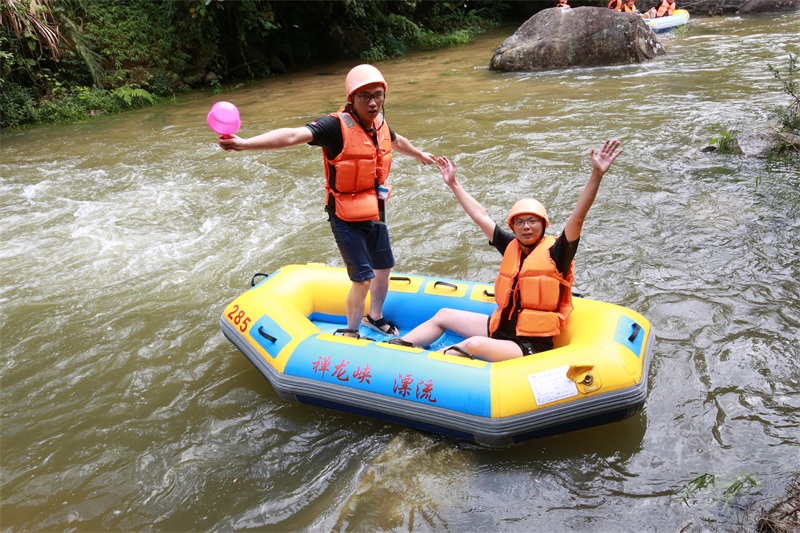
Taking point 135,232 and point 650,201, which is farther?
point 135,232

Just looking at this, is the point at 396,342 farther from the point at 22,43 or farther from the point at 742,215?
the point at 22,43

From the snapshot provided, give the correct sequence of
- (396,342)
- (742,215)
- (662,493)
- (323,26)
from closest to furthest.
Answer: (662,493), (396,342), (742,215), (323,26)

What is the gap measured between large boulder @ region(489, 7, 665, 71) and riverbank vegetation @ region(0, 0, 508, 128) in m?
3.74

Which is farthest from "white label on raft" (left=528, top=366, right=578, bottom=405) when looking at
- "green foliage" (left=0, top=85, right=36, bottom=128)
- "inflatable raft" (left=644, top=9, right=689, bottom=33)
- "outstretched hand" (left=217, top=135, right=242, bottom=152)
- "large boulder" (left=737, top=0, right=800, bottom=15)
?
"large boulder" (left=737, top=0, right=800, bottom=15)

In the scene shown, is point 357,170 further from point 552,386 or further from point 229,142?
Result: point 552,386

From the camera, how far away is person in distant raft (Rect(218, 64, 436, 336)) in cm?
304

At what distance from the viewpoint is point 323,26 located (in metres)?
13.9

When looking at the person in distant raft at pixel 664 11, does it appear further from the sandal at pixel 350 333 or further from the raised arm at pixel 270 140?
the raised arm at pixel 270 140

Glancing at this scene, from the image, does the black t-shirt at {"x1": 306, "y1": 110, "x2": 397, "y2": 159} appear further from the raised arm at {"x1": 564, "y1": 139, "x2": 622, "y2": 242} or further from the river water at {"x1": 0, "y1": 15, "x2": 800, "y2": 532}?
the river water at {"x1": 0, "y1": 15, "x2": 800, "y2": 532}

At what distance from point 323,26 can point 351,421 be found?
1256cm

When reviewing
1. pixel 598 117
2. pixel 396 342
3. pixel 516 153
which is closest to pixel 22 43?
pixel 516 153

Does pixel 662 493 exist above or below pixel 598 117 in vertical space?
below

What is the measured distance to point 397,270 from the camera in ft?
15.4

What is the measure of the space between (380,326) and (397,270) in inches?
42.4
